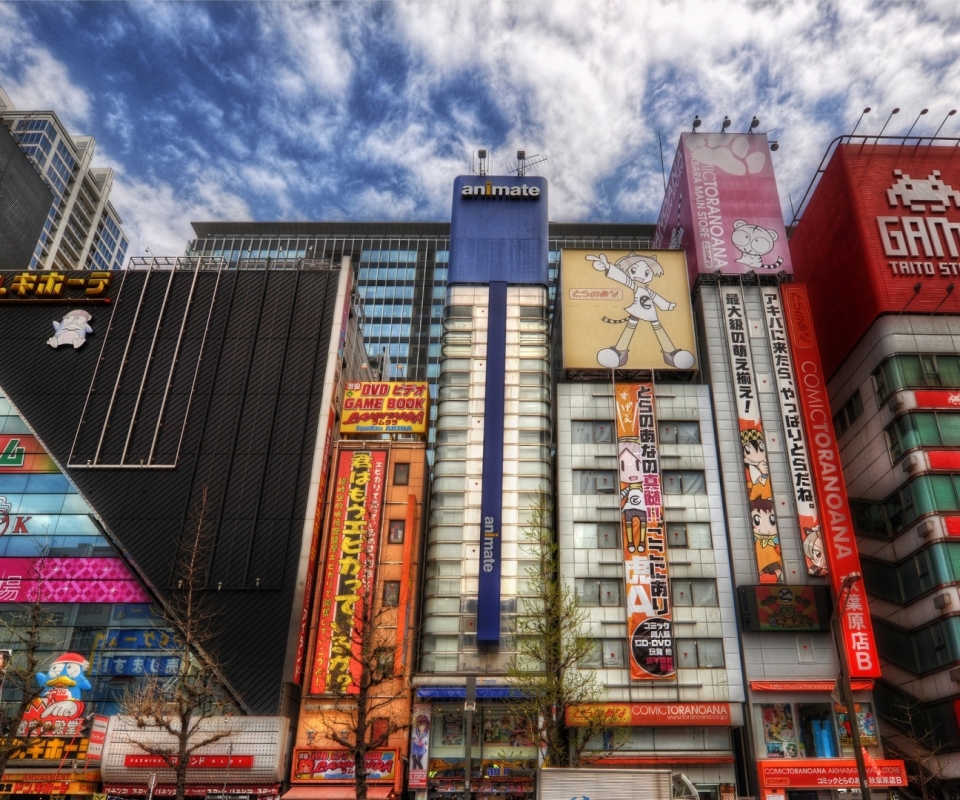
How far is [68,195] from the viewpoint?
452ft

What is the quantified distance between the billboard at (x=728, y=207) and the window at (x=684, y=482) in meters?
17.4

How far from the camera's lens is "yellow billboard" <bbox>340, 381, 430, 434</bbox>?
2172 inches

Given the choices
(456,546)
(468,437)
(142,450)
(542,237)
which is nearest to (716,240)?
(542,237)

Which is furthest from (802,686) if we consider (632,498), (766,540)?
(632,498)

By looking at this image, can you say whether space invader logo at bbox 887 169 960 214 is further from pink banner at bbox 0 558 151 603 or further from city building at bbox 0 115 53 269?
city building at bbox 0 115 53 269

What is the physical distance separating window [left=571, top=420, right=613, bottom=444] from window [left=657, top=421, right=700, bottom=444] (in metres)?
3.71

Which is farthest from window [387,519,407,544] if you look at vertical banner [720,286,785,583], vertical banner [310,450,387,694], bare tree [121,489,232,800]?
vertical banner [720,286,785,583]

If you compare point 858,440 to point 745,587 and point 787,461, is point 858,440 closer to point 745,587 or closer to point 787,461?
point 787,461

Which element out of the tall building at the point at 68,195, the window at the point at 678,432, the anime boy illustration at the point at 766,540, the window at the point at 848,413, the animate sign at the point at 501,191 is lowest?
the anime boy illustration at the point at 766,540

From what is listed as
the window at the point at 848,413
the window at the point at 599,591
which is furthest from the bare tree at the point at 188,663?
the window at the point at 848,413

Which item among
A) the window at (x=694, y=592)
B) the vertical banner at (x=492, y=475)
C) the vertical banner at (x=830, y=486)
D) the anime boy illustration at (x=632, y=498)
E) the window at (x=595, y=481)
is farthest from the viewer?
the window at (x=595, y=481)

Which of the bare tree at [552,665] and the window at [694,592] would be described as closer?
the bare tree at [552,665]

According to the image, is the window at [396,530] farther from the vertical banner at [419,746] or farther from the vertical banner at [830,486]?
the vertical banner at [830,486]

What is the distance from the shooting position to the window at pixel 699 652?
4787 cm
